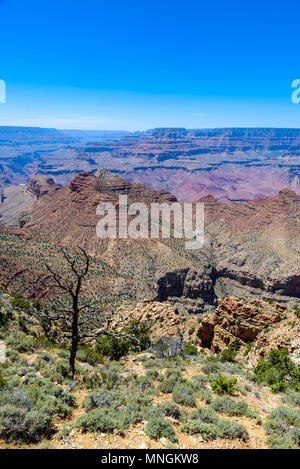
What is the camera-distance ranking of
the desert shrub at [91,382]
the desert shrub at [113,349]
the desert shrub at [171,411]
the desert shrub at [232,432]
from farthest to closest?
1. the desert shrub at [113,349]
2. the desert shrub at [91,382]
3. the desert shrub at [171,411]
4. the desert shrub at [232,432]

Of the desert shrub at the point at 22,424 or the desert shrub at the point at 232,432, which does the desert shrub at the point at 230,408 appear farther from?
the desert shrub at the point at 22,424

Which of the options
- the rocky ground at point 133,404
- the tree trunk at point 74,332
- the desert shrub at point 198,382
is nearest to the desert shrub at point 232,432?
the rocky ground at point 133,404

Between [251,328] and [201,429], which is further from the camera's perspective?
[251,328]

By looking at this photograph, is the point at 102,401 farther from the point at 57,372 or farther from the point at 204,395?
the point at 204,395

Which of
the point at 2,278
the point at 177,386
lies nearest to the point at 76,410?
the point at 177,386

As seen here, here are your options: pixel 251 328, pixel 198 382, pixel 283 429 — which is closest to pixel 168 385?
pixel 198 382
